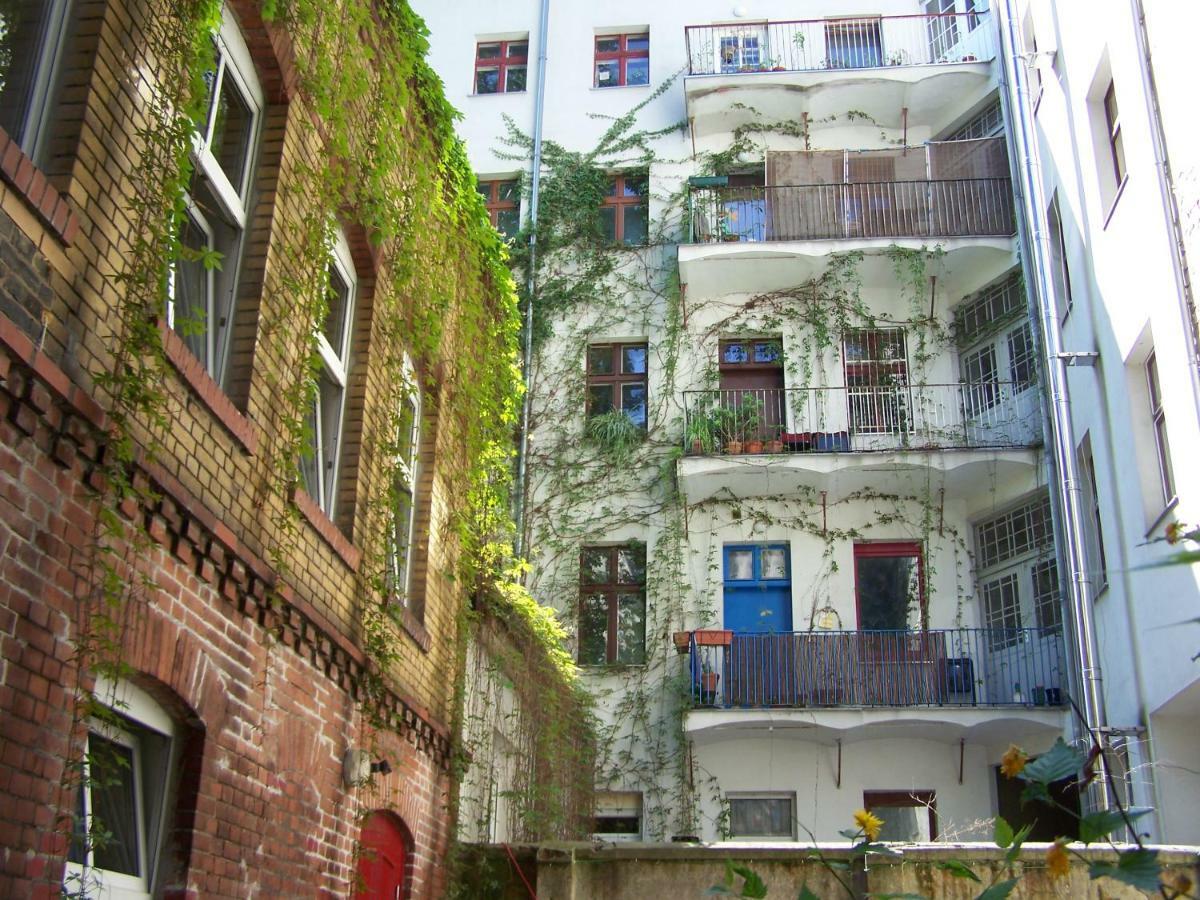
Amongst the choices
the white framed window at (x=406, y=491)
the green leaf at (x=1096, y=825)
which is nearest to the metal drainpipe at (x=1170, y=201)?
the white framed window at (x=406, y=491)

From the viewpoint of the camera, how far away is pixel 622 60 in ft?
70.1

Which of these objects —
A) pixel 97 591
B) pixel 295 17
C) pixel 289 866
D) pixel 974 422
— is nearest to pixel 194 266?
pixel 295 17

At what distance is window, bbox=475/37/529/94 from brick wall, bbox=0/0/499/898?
1385cm

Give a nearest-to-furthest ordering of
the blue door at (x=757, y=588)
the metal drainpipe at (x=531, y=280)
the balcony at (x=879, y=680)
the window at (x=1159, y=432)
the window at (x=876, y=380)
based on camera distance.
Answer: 1. the window at (x=1159, y=432)
2. the balcony at (x=879, y=680)
3. the blue door at (x=757, y=588)
4. the window at (x=876, y=380)
5. the metal drainpipe at (x=531, y=280)

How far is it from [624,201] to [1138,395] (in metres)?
10.1

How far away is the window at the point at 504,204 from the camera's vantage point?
20.5 metres

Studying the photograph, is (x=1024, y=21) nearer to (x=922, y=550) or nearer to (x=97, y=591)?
(x=922, y=550)

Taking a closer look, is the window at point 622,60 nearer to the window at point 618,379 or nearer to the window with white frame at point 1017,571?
the window at point 618,379

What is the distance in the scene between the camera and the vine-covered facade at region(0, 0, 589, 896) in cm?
440

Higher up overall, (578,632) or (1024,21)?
(1024,21)

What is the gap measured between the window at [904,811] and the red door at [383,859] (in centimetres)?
864

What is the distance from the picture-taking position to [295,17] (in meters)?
6.76

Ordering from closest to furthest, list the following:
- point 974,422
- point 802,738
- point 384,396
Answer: point 384,396, point 802,738, point 974,422

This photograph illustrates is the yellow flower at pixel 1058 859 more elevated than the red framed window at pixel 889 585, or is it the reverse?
the red framed window at pixel 889 585
